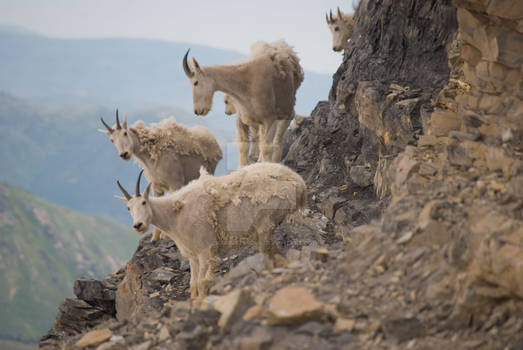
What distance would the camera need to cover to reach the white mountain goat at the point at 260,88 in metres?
11.1

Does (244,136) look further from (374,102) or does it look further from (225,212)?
(225,212)

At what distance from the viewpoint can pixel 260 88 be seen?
11359mm

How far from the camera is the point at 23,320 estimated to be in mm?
38500

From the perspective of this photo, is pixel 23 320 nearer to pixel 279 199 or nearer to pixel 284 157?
pixel 284 157

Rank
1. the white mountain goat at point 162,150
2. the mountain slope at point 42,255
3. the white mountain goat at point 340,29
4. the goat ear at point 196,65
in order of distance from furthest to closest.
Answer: the mountain slope at point 42,255, the white mountain goat at point 340,29, the white mountain goat at point 162,150, the goat ear at point 196,65

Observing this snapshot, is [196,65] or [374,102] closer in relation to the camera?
[196,65]

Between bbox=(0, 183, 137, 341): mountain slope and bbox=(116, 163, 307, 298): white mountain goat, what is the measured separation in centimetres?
3238

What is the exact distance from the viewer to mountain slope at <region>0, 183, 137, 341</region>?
39.4m

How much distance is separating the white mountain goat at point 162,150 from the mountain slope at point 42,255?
30.1m

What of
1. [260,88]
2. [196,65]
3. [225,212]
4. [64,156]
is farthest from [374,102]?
[64,156]

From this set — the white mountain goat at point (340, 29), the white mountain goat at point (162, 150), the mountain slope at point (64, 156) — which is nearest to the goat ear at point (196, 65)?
the white mountain goat at point (162, 150)

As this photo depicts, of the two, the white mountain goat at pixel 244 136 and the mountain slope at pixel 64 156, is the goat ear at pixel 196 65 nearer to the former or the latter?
the white mountain goat at pixel 244 136

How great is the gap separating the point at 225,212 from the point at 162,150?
353 cm

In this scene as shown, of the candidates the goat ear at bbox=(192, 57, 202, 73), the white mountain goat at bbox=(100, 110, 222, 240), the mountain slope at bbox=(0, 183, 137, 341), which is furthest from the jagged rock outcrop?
the mountain slope at bbox=(0, 183, 137, 341)
